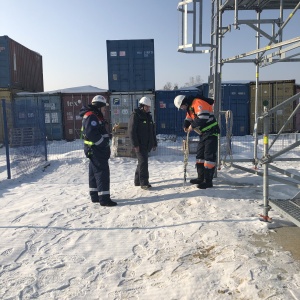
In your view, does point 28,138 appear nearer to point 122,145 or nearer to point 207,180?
point 122,145

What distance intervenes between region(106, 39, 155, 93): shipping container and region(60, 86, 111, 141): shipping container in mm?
966

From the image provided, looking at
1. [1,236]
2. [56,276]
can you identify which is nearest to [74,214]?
[1,236]

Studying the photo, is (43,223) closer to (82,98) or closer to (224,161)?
(224,161)

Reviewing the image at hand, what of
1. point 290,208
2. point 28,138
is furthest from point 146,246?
point 28,138

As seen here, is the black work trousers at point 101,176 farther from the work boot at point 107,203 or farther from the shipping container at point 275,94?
the shipping container at point 275,94

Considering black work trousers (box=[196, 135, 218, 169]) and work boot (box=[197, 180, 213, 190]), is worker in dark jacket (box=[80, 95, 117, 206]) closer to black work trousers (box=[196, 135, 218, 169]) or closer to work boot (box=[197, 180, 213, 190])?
work boot (box=[197, 180, 213, 190])

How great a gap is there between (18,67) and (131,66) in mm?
6495

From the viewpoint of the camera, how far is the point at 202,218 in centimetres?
454

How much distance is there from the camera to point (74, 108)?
1588 centimetres

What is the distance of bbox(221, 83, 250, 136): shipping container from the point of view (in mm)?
15836

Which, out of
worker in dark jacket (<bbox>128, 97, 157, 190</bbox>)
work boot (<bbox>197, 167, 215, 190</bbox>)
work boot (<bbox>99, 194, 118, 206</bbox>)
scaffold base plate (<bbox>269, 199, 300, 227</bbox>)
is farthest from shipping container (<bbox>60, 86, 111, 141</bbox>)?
scaffold base plate (<bbox>269, 199, 300, 227</bbox>)

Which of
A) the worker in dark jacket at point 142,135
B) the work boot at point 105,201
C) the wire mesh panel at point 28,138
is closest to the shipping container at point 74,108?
the wire mesh panel at point 28,138

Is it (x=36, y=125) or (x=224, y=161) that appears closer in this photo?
(x=224, y=161)

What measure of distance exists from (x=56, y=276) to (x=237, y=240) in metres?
2.16
